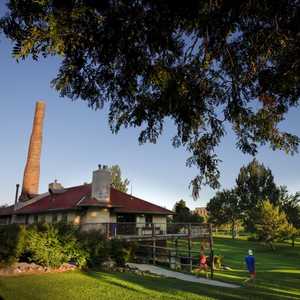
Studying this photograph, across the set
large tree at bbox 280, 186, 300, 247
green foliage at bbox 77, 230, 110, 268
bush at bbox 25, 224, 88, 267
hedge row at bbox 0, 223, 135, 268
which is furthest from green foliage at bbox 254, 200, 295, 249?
bush at bbox 25, 224, 88, 267

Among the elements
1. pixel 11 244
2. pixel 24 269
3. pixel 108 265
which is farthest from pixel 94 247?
pixel 11 244

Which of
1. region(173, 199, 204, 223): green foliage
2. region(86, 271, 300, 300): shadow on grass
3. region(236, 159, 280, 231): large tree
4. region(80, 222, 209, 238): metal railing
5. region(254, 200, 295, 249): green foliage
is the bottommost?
region(86, 271, 300, 300): shadow on grass

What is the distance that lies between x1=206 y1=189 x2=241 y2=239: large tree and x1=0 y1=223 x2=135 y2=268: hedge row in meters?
59.0

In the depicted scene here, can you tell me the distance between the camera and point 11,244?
17750 millimetres

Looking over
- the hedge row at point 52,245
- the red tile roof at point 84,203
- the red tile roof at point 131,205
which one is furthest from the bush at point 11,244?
the red tile roof at point 131,205

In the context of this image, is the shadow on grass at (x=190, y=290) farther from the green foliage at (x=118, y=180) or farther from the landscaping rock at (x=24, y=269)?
the green foliage at (x=118, y=180)

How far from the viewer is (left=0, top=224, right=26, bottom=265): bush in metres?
17.4

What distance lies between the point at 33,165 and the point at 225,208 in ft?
154

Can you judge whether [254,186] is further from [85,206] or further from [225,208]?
[85,206]

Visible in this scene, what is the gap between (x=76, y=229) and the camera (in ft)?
71.3

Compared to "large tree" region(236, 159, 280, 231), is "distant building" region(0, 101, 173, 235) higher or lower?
lower

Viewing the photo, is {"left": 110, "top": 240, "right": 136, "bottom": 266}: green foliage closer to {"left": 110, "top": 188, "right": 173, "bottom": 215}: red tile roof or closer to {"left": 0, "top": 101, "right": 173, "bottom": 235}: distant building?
{"left": 0, "top": 101, "right": 173, "bottom": 235}: distant building

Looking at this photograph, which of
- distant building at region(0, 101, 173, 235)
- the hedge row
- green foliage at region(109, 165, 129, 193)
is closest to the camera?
the hedge row

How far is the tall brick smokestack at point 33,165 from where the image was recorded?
44.7 metres
